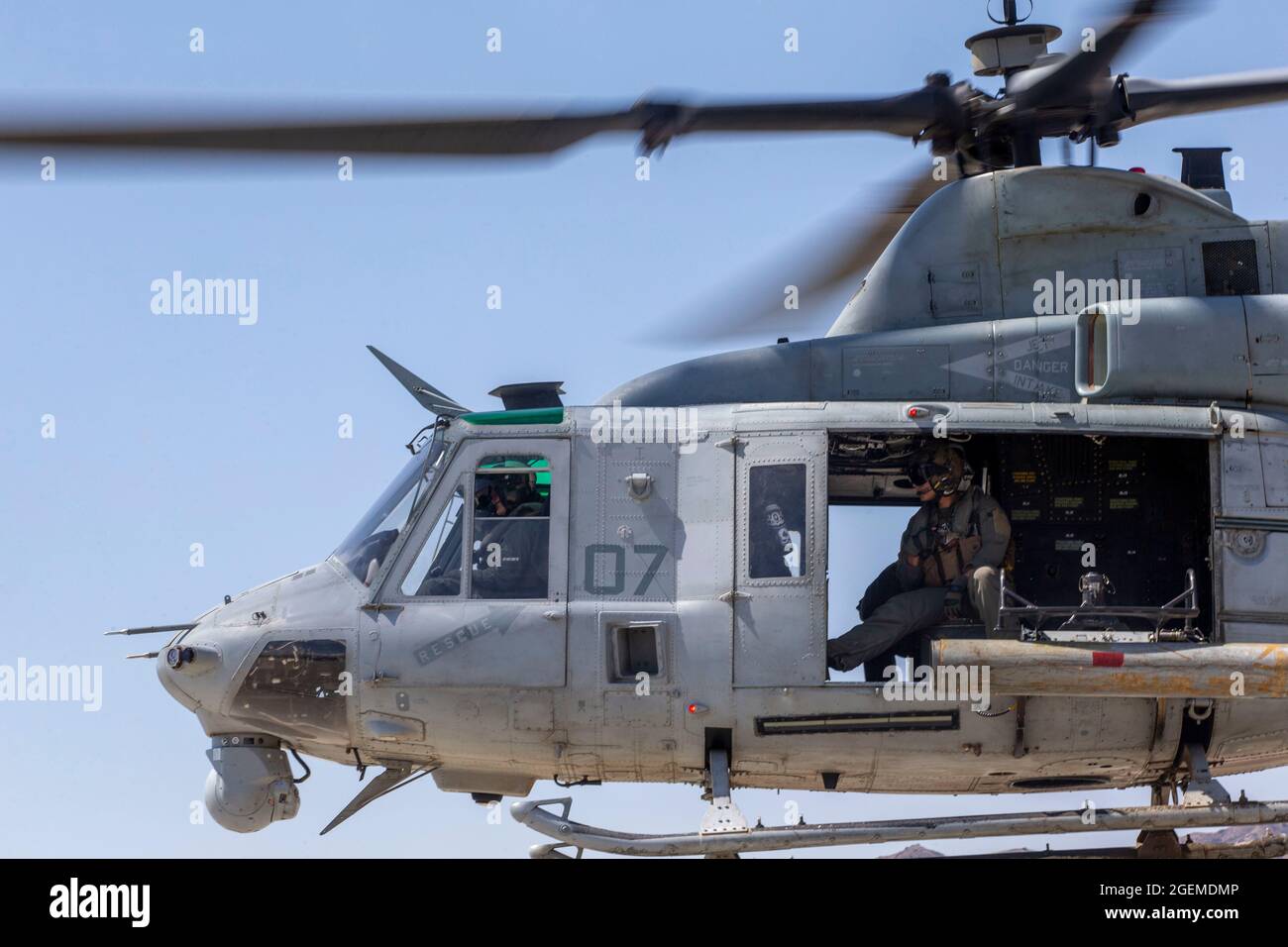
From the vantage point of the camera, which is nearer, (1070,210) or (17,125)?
(17,125)

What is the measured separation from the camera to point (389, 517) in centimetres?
1228

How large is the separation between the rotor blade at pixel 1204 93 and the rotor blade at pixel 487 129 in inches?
55.2

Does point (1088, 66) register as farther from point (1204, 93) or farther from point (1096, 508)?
point (1096, 508)

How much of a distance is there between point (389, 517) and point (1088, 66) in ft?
16.9

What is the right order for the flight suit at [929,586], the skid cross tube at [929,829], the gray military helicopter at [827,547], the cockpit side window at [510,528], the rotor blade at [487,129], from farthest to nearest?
the flight suit at [929,586], the cockpit side window at [510,528], the gray military helicopter at [827,547], the skid cross tube at [929,829], the rotor blade at [487,129]

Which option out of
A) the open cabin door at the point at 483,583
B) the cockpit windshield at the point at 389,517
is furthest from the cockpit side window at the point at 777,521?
the cockpit windshield at the point at 389,517

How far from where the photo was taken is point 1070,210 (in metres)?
12.5

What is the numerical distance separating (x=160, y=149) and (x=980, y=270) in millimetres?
5329

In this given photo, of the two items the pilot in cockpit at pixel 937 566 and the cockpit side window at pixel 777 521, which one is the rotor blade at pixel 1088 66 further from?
the cockpit side window at pixel 777 521

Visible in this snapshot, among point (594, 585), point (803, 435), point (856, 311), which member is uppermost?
point (856, 311)

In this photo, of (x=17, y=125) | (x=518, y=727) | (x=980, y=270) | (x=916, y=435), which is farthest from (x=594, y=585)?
(x=17, y=125)

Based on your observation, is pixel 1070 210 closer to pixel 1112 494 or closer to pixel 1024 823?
pixel 1112 494

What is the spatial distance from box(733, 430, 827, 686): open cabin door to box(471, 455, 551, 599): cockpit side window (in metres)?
1.21

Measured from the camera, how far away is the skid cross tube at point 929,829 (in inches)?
433
